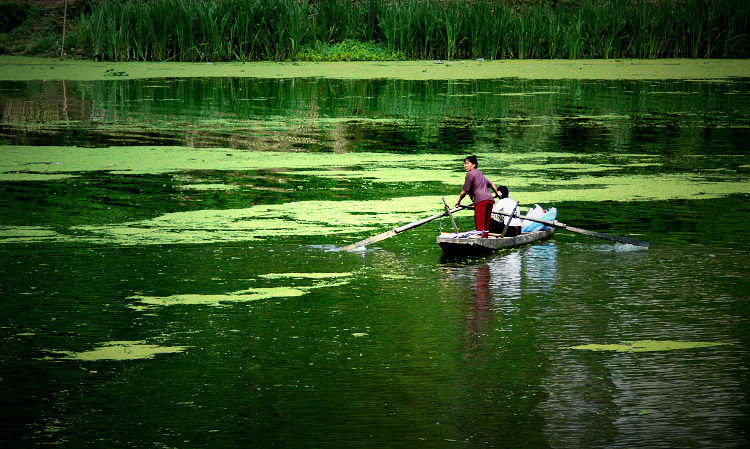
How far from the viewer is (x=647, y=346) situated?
6.48 metres

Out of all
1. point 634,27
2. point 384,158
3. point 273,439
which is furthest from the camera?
point 634,27

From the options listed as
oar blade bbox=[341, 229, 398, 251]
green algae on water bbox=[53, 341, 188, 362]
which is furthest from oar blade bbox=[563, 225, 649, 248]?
green algae on water bbox=[53, 341, 188, 362]

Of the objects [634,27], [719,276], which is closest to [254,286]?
[719,276]

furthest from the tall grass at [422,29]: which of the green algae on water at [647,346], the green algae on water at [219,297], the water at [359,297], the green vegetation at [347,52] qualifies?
the green algae on water at [647,346]

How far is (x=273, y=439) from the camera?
5.12 metres

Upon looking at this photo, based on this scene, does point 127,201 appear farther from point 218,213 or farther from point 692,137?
point 692,137

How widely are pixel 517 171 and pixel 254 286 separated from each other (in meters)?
5.56

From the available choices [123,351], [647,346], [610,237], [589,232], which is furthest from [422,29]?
[123,351]

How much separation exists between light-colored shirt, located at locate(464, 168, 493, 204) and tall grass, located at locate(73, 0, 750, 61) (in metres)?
19.1

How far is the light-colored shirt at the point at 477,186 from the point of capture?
945 centimetres

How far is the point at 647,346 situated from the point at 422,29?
76.6ft

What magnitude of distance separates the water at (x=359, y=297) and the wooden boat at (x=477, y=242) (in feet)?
0.40

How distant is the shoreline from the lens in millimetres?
25000

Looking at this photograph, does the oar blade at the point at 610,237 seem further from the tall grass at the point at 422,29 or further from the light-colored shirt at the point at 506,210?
the tall grass at the point at 422,29
